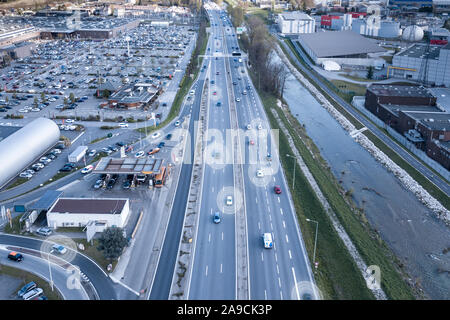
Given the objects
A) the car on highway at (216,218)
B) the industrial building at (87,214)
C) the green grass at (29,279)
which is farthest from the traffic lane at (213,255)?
the green grass at (29,279)

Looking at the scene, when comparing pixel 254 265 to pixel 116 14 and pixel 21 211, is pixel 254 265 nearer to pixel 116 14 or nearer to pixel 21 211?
pixel 21 211

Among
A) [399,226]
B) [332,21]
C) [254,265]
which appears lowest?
[399,226]

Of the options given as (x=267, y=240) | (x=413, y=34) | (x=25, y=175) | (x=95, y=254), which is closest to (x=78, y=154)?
(x=25, y=175)

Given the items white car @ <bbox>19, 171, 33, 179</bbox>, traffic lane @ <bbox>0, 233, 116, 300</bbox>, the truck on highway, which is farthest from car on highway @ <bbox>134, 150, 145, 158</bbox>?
traffic lane @ <bbox>0, 233, 116, 300</bbox>

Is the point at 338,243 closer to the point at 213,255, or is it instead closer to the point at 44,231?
the point at 213,255

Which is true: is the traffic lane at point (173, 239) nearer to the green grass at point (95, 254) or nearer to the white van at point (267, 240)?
the green grass at point (95, 254)

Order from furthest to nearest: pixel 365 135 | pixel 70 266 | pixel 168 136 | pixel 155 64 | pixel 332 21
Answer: pixel 332 21, pixel 155 64, pixel 365 135, pixel 168 136, pixel 70 266

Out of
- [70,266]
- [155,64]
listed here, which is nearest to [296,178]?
[70,266]
